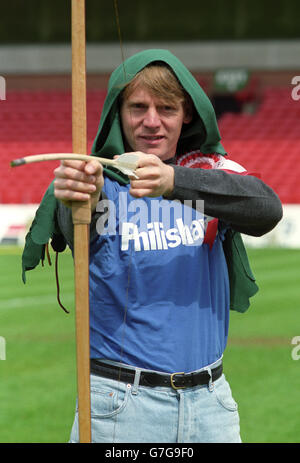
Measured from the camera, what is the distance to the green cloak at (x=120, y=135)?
6.32 feet

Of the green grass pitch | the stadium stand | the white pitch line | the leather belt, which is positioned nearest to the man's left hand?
the leather belt

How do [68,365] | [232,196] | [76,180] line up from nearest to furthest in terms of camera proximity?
[76,180], [232,196], [68,365]

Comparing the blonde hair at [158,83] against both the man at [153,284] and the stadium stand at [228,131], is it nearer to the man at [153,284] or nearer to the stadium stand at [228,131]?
the man at [153,284]

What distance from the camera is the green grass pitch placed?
4.32 m

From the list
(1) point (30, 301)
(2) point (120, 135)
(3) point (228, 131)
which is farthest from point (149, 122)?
(3) point (228, 131)

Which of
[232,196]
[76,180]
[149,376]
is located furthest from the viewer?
[149,376]

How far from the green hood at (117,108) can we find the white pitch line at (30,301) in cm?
609

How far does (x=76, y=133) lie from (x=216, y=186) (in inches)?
14.8

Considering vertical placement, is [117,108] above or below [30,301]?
above

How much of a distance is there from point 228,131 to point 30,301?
11764 mm

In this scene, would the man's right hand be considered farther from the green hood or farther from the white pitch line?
the white pitch line

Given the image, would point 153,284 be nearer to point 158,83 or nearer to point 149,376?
point 149,376

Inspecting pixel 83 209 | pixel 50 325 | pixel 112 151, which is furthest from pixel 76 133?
pixel 50 325

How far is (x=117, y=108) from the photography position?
6.56 feet
